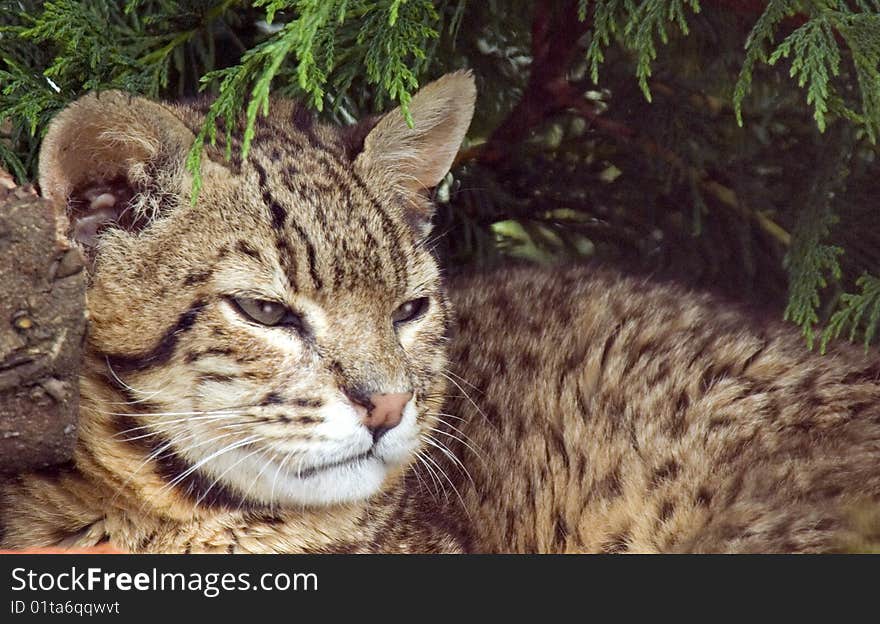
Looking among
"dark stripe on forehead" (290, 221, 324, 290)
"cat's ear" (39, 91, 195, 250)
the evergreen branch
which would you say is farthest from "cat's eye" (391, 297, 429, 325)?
the evergreen branch

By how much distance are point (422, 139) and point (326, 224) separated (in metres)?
0.58

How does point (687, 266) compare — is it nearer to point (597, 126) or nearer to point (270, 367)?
point (597, 126)

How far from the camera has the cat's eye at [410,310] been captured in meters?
3.14

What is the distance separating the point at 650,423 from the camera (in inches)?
144

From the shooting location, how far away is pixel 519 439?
12.5 feet

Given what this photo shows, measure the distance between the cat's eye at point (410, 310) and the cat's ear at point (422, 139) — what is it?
363 mm

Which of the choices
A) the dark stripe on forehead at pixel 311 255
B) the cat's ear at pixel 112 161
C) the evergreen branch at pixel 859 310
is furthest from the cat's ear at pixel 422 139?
the evergreen branch at pixel 859 310

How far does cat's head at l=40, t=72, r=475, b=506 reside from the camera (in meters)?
2.80

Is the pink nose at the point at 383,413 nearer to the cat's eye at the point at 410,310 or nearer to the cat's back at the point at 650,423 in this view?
the cat's eye at the point at 410,310

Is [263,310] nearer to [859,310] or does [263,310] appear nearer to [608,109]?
[859,310]

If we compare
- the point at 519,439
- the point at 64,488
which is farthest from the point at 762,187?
the point at 64,488

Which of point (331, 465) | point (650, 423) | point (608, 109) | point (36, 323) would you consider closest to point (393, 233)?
point (331, 465)

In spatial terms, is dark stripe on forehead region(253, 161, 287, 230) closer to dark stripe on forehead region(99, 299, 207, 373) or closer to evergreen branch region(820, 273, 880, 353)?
dark stripe on forehead region(99, 299, 207, 373)
